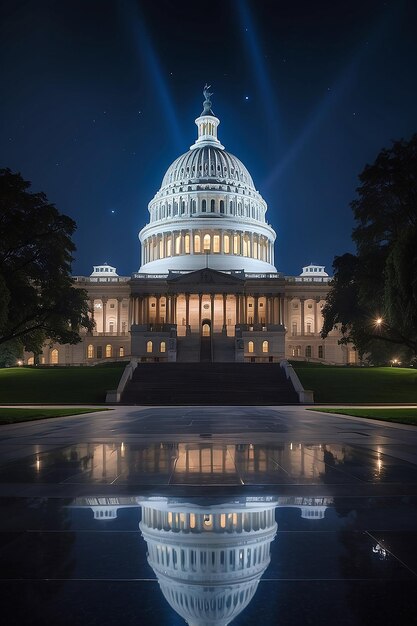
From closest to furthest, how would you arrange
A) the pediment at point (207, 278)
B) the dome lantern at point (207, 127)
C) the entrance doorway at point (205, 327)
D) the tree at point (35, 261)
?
1. the tree at point (35, 261)
2. the pediment at point (207, 278)
3. the entrance doorway at point (205, 327)
4. the dome lantern at point (207, 127)

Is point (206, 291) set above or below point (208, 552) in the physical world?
above

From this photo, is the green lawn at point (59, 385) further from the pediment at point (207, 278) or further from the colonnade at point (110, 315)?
the colonnade at point (110, 315)

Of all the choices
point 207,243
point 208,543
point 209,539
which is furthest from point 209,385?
point 207,243

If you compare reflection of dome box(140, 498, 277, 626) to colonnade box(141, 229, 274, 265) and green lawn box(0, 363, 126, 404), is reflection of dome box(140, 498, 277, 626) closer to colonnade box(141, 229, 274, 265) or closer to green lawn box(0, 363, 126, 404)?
green lawn box(0, 363, 126, 404)

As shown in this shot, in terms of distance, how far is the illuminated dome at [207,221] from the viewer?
452ft

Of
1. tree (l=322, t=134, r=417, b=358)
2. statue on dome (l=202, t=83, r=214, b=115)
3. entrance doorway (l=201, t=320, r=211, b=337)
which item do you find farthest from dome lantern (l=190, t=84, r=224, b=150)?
tree (l=322, t=134, r=417, b=358)

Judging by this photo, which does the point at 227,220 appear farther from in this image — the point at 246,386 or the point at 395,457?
the point at 395,457

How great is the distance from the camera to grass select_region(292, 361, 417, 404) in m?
50.9

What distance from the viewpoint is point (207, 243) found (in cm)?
13900

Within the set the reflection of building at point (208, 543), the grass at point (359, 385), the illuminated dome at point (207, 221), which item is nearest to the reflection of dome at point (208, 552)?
the reflection of building at point (208, 543)

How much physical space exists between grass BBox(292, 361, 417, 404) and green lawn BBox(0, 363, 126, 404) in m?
20.1

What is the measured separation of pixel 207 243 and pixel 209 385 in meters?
85.0

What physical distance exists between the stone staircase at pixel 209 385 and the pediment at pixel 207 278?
47.0 metres

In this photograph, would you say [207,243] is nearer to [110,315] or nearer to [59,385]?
[110,315]
